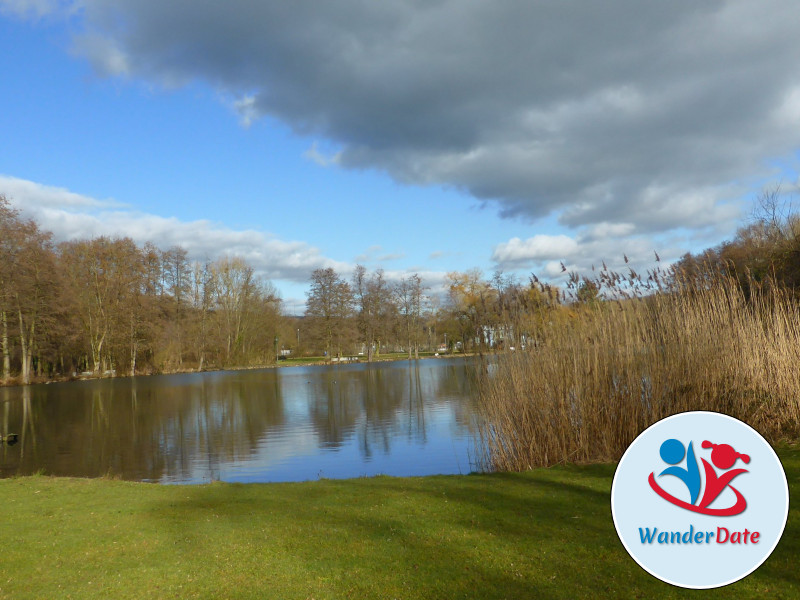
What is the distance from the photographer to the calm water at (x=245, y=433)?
12875mm

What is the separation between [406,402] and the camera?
79.4 feet

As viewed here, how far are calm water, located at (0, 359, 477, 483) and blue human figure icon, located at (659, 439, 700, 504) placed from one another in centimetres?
839

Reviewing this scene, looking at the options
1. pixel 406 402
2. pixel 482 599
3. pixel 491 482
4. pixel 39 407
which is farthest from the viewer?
pixel 39 407

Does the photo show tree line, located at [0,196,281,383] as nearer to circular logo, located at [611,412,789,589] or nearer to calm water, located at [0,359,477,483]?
calm water, located at [0,359,477,483]

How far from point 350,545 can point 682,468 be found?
10.2 ft

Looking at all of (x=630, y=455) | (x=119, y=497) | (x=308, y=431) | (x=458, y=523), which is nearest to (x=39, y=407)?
(x=308, y=431)

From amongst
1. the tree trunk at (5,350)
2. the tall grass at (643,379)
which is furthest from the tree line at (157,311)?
the tall grass at (643,379)

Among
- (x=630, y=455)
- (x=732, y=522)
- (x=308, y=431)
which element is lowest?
(x=308, y=431)

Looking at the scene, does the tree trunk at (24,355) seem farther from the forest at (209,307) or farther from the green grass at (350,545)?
the green grass at (350,545)

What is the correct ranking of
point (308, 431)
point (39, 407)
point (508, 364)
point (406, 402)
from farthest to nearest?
point (39, 407)
point (406, 402)
point (308, 431)
point (508, 364)

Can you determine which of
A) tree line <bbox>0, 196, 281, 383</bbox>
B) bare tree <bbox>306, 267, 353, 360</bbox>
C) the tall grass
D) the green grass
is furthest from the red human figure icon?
bare tree <bbox>306, 267, 353, 360</bbox>

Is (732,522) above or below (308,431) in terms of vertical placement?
above

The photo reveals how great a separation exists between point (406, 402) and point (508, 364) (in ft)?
48.1

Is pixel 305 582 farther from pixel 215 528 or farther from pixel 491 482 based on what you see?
pixel 491 482
